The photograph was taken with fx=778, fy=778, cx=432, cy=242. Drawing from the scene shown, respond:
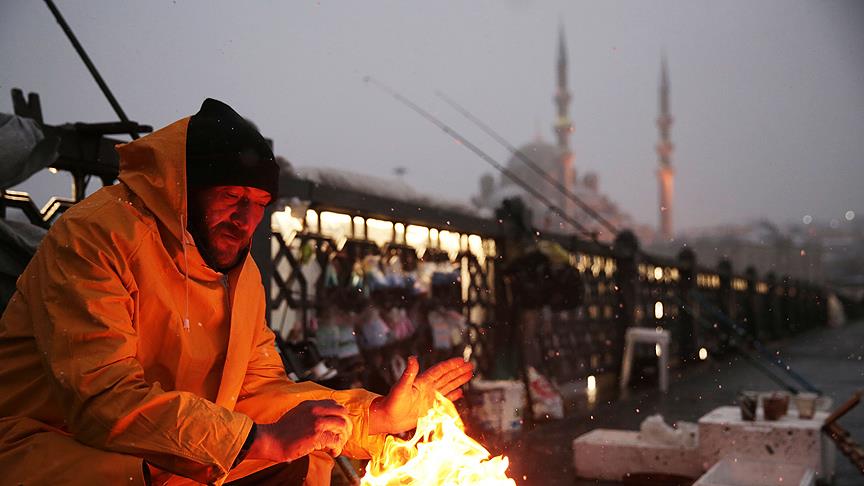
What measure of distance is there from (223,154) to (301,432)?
35.5 inches

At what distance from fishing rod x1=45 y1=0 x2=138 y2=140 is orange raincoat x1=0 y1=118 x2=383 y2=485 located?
74.5 inches

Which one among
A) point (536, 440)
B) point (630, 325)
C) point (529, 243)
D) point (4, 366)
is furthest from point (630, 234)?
point (4, 366)

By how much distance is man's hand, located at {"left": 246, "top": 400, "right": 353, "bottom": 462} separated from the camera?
228 centimetres

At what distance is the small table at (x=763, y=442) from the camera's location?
16.3 ft

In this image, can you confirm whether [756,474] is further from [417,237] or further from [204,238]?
[417,237]

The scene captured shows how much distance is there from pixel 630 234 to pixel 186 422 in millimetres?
11712

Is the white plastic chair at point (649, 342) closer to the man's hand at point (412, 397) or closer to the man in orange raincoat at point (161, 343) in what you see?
the man's hand at point (412, 397)

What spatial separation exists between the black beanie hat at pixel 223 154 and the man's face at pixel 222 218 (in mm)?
39

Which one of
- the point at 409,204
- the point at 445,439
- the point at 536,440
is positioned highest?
the point at 409,204

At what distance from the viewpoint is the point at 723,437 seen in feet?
16.6

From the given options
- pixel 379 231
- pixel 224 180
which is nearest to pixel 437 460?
pixel 224 180

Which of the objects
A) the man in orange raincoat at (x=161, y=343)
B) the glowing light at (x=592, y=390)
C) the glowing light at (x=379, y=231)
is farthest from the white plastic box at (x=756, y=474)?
the glowing light at (x=592, y=390)

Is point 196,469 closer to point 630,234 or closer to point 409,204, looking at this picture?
point 409,204

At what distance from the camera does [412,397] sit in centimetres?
281
